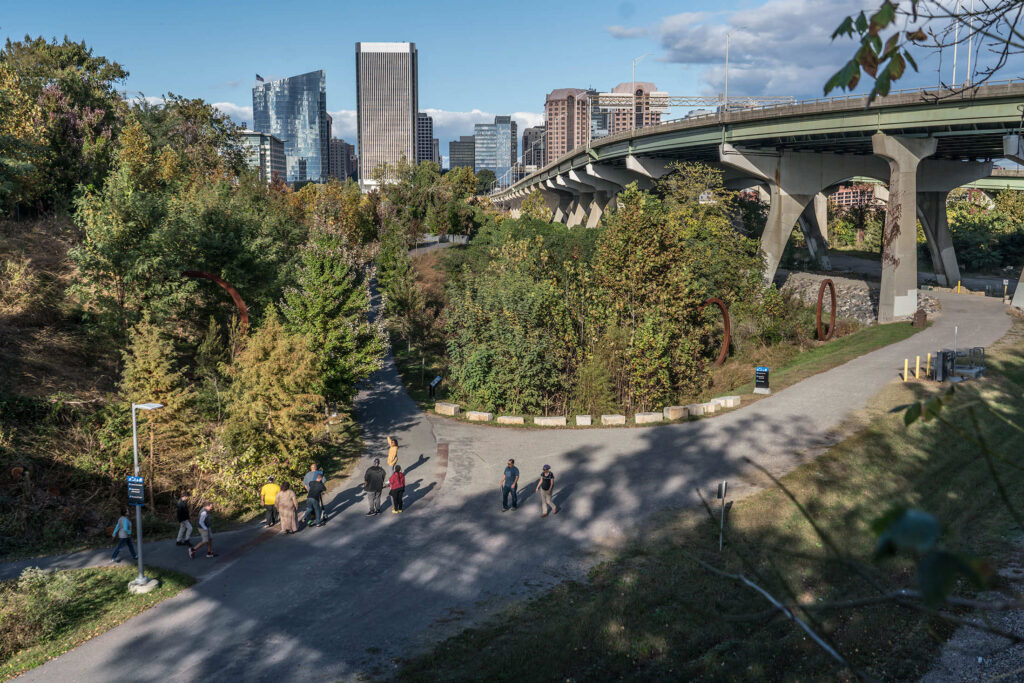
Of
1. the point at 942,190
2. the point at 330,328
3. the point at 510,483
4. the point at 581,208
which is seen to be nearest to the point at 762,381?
the point at 510,483

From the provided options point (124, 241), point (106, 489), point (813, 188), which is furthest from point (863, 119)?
point (106, 489)

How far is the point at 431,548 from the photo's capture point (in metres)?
15.5

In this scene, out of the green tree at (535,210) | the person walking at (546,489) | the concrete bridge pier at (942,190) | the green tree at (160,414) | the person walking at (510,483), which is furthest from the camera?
the green tree at (535,210)

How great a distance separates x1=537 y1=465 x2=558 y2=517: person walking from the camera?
16.7m

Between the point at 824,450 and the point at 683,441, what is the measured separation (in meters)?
4.10

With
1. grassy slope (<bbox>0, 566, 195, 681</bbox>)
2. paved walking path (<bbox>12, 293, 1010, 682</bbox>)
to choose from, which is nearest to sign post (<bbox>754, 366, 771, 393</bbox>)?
paved walking path (<bbox>12, 293, 1010, 682</bbox>)

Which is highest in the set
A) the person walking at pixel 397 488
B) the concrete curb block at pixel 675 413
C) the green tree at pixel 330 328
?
the green tree at pixel 330 328

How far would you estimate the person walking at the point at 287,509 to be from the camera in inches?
652

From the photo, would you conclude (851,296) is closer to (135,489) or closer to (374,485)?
(374,485)

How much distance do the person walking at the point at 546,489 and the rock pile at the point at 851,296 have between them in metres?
27.7

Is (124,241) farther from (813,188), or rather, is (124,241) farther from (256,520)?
(813,188)

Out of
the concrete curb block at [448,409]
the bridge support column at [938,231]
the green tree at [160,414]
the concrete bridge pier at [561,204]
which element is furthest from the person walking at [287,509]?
the concrete bridge pier at [561,204]

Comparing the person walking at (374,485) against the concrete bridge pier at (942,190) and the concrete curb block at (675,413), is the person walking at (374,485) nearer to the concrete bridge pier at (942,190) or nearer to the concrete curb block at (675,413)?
the concrete curb block at (675,413)

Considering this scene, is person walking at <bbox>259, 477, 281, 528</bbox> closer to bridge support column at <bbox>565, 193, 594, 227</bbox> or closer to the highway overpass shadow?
the highway overpass shadow
